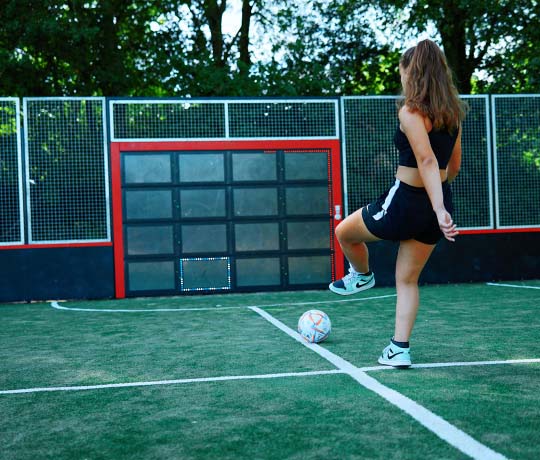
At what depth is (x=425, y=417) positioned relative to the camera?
11.0 ft

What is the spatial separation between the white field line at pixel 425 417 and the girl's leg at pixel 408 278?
0.40 meters

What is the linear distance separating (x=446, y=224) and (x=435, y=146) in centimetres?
58

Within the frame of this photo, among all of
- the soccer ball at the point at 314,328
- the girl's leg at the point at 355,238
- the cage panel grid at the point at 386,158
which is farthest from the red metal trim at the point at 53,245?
the girl's leg at the point at 355,238

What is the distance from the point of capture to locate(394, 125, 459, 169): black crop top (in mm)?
4328

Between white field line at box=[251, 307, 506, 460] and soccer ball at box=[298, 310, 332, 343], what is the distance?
0.58m

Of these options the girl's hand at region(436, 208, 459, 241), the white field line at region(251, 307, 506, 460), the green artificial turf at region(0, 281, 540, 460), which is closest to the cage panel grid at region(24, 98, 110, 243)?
the green artificial turf at region(0, 281, 540, 460)

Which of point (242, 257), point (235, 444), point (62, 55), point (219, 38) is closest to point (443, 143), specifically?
point (235, 444)

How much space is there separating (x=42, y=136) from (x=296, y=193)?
4129mm

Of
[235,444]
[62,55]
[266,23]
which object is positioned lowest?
[235,444]

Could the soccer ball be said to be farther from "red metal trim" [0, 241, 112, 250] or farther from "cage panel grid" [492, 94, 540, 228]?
"cage panel grid" [492, 94, 540, 228]

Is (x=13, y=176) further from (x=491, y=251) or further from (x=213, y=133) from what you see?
(x=491, y=251)

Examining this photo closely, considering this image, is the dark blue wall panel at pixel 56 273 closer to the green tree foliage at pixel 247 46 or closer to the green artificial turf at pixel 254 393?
the green artificial turf at pixel 254 393

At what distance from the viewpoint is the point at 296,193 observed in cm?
1218

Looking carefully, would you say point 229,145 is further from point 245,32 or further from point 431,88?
point 431,88
